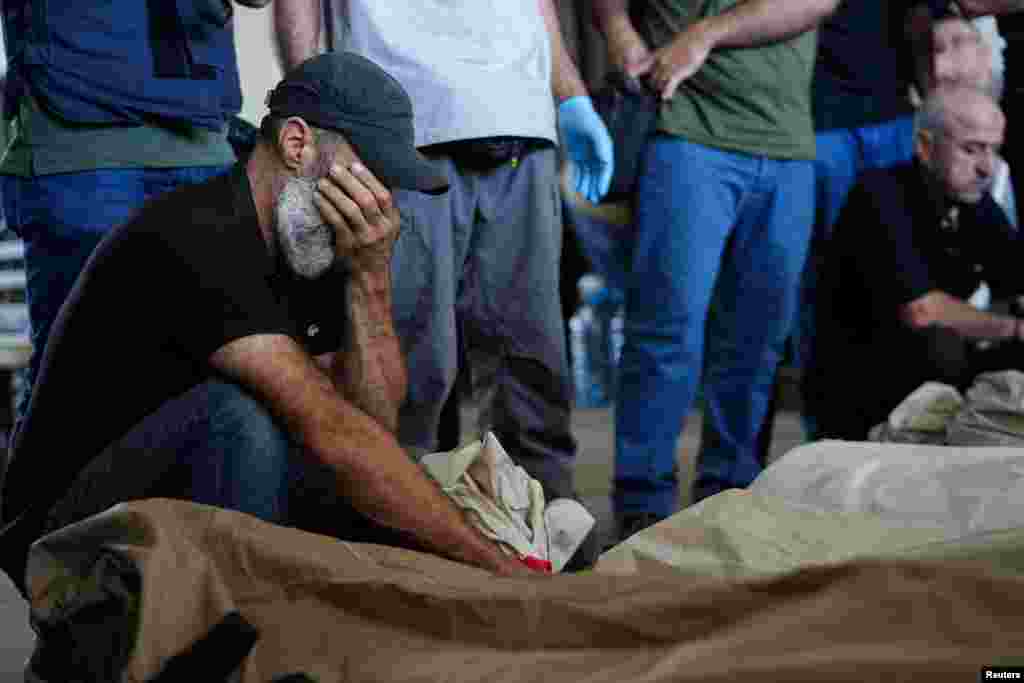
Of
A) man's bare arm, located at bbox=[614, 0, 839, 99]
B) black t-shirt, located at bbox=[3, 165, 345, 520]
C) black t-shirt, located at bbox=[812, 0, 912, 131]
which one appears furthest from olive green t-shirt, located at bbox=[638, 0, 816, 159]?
black t-shirt, located at bbox=[3, 165, 345, 520]

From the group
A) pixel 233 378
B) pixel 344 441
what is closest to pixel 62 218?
pixel 233 378

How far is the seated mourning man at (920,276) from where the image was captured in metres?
3.82

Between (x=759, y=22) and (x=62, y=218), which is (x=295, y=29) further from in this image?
(x=759, y=22)

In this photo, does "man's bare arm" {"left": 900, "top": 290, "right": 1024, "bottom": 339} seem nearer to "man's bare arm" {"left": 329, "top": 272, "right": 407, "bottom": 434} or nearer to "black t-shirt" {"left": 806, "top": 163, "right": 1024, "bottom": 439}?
"black t-shirt" {"left": 806, "top": 163, "right": 1024, "bottom": 439}

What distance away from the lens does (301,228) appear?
2330 mm

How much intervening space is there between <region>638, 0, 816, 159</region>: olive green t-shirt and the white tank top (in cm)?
61

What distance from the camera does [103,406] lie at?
222 centimetres

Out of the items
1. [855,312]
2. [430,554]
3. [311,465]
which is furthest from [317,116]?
[855,312]

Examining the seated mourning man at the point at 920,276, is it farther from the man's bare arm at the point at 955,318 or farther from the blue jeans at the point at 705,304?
the blue jeans at the point at 705,304

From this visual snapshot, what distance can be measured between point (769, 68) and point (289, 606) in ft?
6.34

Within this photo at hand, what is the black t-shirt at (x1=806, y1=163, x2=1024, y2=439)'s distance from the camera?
12.5ft

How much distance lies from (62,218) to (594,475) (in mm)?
2224

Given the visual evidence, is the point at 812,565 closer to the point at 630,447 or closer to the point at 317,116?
the point at 317,116

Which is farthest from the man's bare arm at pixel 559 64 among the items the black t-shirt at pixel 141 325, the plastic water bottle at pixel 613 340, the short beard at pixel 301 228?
the plastic water bottle at pixel 613 340
